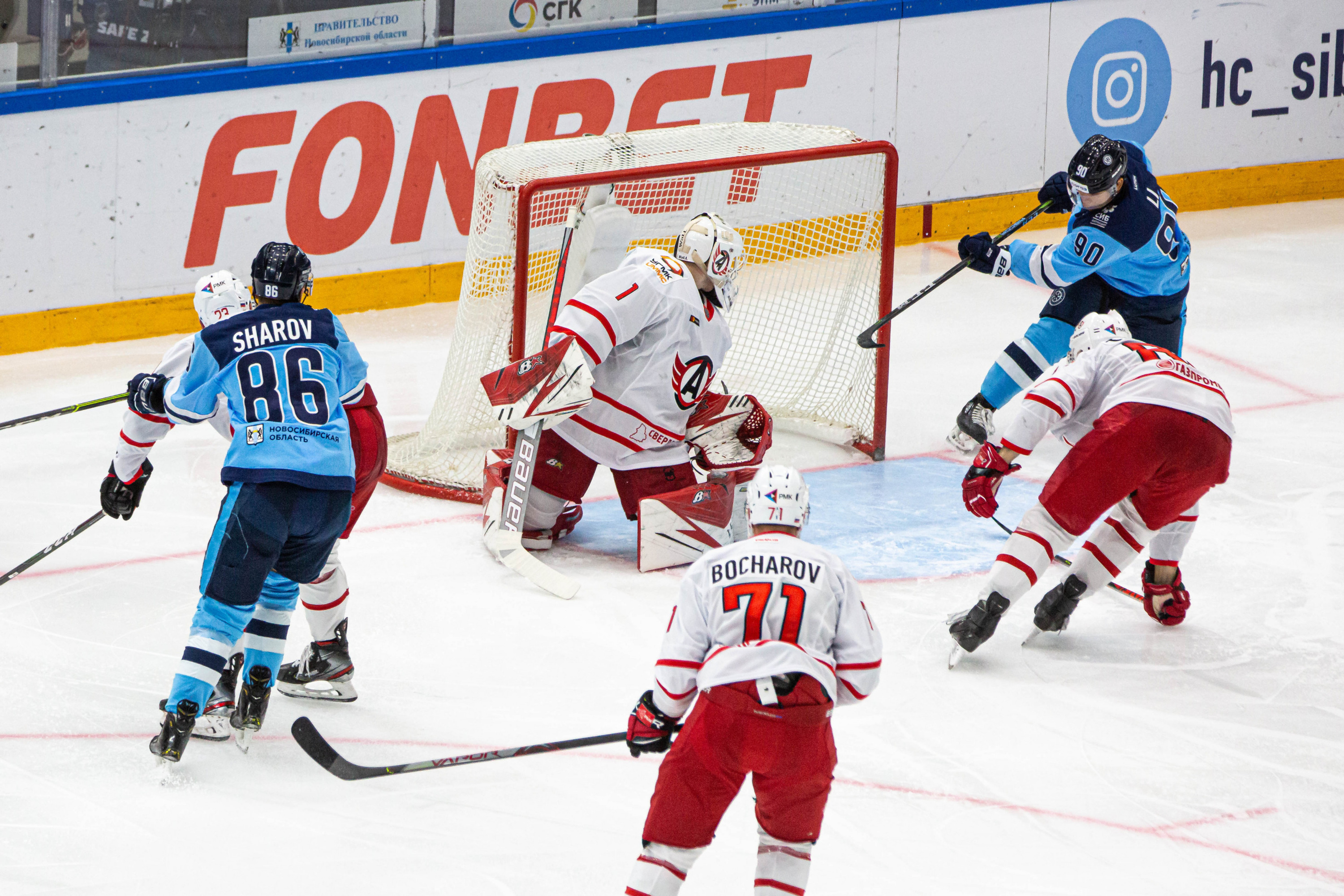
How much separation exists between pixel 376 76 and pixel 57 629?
3.43 meters

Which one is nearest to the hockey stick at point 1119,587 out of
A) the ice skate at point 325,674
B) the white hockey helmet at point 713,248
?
the white hockey helmet at point 713,248

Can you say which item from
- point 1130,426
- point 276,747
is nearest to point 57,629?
point 276,747

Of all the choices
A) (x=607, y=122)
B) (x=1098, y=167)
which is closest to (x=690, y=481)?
(x=1098, y=167)

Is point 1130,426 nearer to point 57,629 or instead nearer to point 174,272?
point 57,629

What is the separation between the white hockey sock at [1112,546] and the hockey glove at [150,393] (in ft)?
7.77

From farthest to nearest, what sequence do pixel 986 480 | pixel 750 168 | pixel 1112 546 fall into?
pixel 750 168, pixel 1112 546, pixel 986 480

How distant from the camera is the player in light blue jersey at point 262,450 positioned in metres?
3.61

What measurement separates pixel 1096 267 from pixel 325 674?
2852mm

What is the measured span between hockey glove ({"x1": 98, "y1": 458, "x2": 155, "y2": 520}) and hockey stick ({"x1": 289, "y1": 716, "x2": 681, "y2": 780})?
2.10 feet

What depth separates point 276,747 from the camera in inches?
154

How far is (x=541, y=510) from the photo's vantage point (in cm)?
521

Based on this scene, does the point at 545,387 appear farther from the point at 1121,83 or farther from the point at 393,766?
the point at 1121,83

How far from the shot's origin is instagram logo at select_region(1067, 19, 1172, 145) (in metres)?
8.91

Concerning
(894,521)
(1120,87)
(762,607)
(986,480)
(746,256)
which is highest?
(1120,87)
